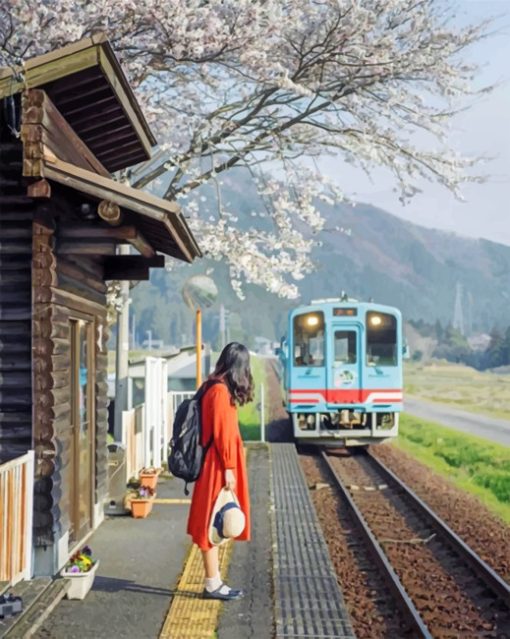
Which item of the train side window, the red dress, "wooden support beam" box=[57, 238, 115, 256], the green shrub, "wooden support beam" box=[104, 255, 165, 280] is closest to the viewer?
the red dress

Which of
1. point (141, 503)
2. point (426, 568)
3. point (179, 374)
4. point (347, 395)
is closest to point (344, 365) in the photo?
point (347, 395)

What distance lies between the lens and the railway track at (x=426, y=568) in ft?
23.8

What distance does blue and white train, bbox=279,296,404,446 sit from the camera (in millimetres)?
18203

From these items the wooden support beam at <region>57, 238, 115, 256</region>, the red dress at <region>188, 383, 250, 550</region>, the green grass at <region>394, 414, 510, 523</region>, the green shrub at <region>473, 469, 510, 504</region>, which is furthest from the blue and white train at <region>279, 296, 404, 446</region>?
the red dress at <region>188, 383, 250, 550</region>

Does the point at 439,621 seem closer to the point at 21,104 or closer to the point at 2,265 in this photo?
the point at 2,265

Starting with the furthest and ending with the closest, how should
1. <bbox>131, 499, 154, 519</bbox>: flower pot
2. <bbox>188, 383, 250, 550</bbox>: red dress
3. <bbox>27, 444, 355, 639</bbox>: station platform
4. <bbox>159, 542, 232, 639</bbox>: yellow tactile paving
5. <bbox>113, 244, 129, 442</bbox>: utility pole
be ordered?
<bbox>113, 244, 129, 442</bbox>: utility pole
<bbox>131, 499, 154, 519</bbox>: flower pot
<bbox>188, 383, 250, 550</bbox>: red dress
<bbox>27, 444, 355, 639</bbox>: station platform
<bbox>159, 542, 232, 639</bbox>: yellow tactile paving

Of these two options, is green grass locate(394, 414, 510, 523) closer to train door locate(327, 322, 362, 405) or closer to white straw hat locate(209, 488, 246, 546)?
train door locate(327, 322, 362, 405)

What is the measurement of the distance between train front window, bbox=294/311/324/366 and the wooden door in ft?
32.4

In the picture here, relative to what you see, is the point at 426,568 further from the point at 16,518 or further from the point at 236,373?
the point at 16,518

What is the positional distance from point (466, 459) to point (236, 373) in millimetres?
13275

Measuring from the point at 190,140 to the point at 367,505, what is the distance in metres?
6.81

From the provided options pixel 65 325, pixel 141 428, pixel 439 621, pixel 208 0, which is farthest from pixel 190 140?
pixel 439 621

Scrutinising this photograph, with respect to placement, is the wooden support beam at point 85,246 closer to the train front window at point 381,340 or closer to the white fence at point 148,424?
the white fence at point 148,424

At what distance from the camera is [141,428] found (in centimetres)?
1362
